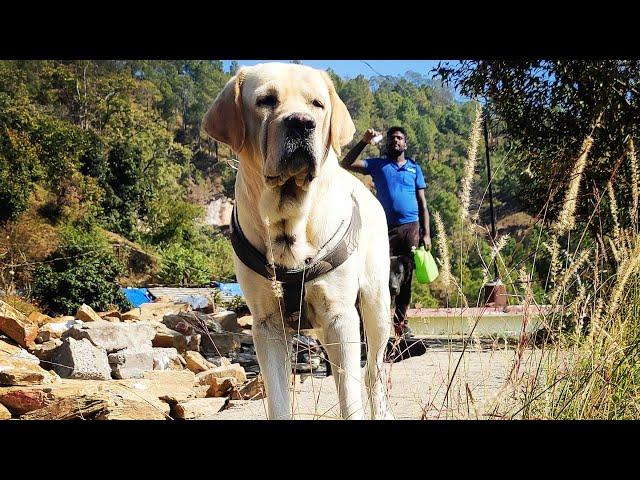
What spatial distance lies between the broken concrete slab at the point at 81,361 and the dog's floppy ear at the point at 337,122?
4.69 meters

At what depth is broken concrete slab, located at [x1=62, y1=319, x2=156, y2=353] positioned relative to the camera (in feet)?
27.3

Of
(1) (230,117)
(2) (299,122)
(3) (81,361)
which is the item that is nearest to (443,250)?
(2) (299,122)

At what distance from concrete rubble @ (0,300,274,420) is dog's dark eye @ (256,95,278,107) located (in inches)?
48.1

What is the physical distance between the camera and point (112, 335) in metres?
8.60

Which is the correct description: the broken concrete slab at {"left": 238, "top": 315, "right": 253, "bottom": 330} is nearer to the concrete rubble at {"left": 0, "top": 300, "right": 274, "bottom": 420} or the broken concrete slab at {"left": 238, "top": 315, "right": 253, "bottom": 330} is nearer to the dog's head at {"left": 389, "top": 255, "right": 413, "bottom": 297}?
the concrete rubble at {"left": 0, "top": 300, "right": 274, "bottom": 420}

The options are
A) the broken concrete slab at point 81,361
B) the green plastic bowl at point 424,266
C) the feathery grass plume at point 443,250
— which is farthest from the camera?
the broken concrete slab at point 81,361

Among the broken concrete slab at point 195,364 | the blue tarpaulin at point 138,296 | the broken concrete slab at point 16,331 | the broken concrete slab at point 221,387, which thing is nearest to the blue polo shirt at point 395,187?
the broken concrete slab at point 221,387

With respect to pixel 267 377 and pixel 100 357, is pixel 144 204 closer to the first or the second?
pixel 100 357

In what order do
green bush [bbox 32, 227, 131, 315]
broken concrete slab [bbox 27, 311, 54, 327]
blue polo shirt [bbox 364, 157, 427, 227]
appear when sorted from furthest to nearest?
green bush [bbox 32, 227, 131, 315], broken concrete slab [bbox 27, 311, 54, 327], blue polo shirt [bbox 364, 157, 427, 227]

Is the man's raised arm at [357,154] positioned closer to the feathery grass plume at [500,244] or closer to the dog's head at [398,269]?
the dog's head at [398,269]

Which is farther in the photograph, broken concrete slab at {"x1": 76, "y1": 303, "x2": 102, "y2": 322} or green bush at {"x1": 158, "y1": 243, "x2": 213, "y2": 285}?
green bush at {"x1": 158, "y1": 243, "x2": 213, "y2": 285}

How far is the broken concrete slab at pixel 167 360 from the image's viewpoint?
8.11m

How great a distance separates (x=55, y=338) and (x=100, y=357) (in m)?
1.67

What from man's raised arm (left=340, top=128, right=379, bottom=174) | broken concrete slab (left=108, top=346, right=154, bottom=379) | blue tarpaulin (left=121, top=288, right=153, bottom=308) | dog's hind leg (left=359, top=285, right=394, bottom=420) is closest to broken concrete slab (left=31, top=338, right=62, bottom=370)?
broken concrete slab (left=108, top=346, right=154, bottom=379)
